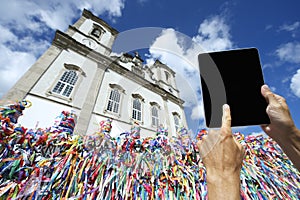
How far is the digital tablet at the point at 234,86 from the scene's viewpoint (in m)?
0.92

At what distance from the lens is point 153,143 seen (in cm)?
273

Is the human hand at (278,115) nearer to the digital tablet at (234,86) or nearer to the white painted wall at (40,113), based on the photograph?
the digital tablet at (234,86)

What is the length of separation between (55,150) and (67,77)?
470 centimetres

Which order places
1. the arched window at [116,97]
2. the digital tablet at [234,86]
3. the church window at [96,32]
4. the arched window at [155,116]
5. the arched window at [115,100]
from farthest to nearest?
1. the church window at [96,32]
2. the arched window at [115,100]
3. the arched window at [155,116]
4. the arched window at [116,97]
5. the digital tablet at [234,86]

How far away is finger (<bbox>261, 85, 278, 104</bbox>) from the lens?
0.98m

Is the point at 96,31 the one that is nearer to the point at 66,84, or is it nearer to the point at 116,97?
the point at 66,84

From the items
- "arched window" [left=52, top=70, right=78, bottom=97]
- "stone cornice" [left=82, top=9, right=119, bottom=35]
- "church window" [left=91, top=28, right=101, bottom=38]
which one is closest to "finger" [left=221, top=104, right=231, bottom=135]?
"arched window" [left=52, top=70, right=78, bottom=97]

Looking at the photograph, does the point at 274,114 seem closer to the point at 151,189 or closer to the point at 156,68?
the point at 156,68

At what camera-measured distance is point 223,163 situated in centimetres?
60

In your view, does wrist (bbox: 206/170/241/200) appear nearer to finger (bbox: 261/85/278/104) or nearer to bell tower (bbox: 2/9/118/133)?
finger (bbox: 261/85/278/104)

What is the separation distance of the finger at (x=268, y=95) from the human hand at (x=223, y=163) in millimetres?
578

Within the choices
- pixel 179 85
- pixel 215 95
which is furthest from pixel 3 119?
pixel 215 95

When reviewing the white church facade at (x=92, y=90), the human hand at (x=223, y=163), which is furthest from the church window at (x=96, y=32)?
the human hand at (x=223, y=163)

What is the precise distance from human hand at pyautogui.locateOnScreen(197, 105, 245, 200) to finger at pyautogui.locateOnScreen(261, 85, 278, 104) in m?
0.58
